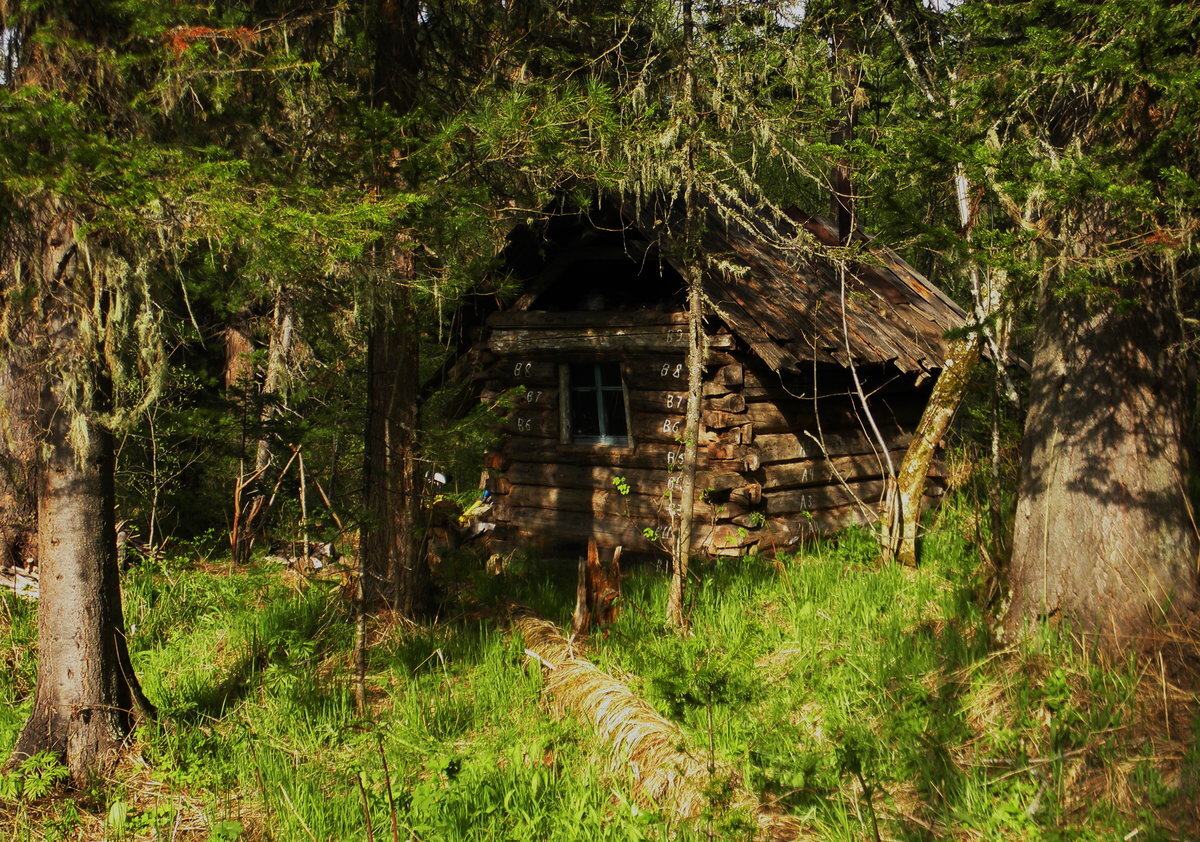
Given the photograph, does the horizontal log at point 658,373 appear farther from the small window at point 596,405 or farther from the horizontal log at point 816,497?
the horizontal log at point 816,497

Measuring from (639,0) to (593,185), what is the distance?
1.43 metres

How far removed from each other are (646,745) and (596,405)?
6.01 meters

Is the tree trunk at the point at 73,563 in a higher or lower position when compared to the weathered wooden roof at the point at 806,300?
lower

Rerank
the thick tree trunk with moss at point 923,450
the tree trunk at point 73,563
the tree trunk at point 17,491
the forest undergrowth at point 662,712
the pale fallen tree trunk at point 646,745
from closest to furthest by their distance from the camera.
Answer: the forest undergrowth at point 662,712
the pale fallen tree trunk at point 646,745
the tree trunk at point 73,563
the tree trunk at point 17,491
the thick tree trunk with moss at point 923,450

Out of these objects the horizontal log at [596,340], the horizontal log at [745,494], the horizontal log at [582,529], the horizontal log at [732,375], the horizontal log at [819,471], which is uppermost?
the horizontal log at [596,340]

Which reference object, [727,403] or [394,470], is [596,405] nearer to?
[727,403]

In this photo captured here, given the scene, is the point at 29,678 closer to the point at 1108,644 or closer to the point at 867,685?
the point at 867,685

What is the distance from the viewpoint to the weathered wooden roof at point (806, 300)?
327 inches

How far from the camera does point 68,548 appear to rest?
484cm

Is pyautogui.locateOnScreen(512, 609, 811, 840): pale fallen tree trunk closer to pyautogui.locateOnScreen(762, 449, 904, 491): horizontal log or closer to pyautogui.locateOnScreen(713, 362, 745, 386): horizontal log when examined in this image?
pyautogui.locateOnScreen(713, 362, 745, 386): horizontal log

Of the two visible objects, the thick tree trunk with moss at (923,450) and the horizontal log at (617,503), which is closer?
the thick tree trunk with moss at (923,450)

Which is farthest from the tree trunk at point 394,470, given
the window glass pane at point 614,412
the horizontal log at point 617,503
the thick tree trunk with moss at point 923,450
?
the thick tree trunk with moss at point 923,450

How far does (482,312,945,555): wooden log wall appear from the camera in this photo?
9062mm

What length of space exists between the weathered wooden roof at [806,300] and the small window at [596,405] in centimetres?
183
